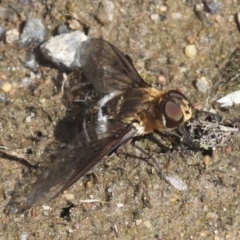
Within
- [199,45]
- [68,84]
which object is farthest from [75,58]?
[199,45]

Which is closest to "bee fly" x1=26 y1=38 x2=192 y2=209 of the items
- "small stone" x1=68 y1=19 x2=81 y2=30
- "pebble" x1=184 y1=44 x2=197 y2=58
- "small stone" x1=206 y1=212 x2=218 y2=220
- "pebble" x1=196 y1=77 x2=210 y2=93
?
"small stone" x1=68 y1=19 x2=81 y2=30

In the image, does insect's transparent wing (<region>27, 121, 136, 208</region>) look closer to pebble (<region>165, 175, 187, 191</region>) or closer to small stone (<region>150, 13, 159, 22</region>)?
pebble (<region>165, 175, 187, 191</region>)

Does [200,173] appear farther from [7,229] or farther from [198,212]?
[7,229]

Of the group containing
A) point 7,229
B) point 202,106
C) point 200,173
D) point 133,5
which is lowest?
point 7,229

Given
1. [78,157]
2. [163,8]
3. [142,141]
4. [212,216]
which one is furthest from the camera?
[163,8]

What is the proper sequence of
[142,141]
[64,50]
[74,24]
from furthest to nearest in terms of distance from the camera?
[74,24] < [64,50] < [142,141]

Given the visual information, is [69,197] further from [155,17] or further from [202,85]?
[155,17]

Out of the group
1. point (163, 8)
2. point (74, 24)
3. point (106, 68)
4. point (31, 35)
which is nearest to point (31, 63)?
point (31, 35)
